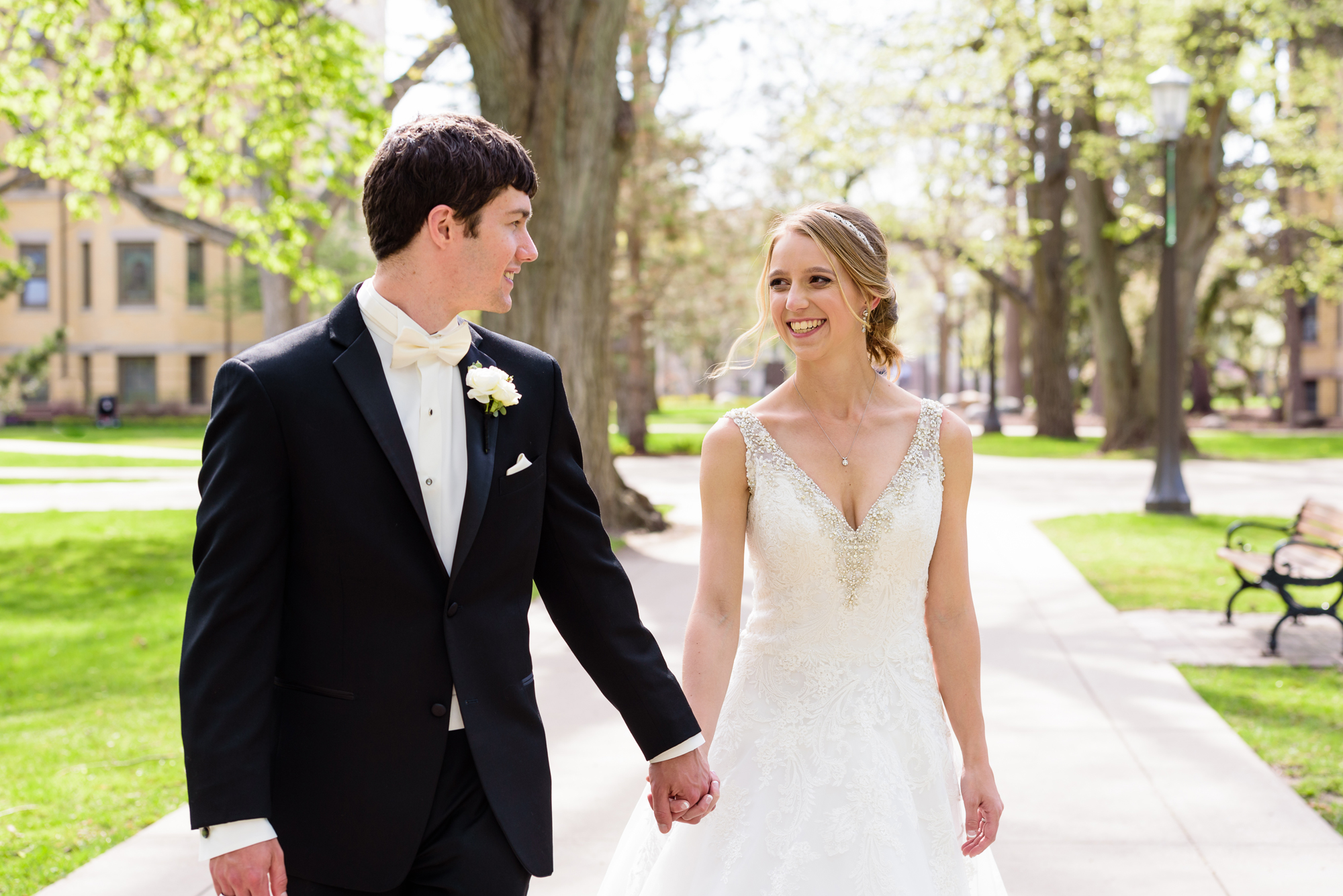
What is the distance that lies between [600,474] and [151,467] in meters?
13.8

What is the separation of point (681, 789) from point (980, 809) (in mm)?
813

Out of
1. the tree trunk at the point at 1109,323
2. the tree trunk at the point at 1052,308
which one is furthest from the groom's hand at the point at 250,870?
the tree trunk at the point at 1052,308

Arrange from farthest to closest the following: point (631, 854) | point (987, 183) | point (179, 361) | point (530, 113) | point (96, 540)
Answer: point (179, 361), point (987, 183), point (96, 540), point (530, 113), point (631, 854)

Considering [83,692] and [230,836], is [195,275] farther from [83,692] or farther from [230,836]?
[230,836]

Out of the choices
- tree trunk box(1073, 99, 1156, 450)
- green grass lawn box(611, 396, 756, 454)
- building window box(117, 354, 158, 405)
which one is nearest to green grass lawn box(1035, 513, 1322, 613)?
green grass lawn box(611, 396, 756, 454)

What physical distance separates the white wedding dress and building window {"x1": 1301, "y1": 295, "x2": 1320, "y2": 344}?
42687 mm

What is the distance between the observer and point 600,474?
12555 millimetres

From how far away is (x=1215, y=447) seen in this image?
88.5 feet

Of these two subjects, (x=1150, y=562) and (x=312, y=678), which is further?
(x=1150, y=562)

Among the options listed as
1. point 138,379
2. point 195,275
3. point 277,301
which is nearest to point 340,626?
point 277,301

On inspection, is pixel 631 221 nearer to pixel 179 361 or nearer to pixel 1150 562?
pixel 1150 562

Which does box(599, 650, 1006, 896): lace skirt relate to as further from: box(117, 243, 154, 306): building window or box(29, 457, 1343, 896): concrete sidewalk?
box(117, 243, 154, 306): building window

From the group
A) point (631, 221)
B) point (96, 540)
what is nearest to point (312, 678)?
point (96, 540)

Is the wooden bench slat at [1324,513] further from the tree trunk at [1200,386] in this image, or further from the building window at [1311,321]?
the building window at [1311,321]
